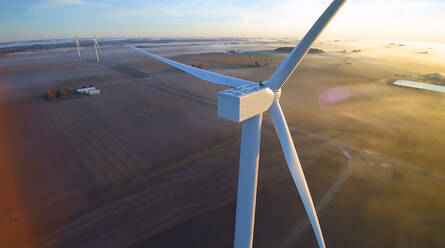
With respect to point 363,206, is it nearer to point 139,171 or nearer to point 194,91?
point 139,171

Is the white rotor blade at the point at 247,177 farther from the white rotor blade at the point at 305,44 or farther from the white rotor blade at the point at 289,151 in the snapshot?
the white rotor blade at the point at 305,44

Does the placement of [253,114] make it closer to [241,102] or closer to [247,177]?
[241,102]

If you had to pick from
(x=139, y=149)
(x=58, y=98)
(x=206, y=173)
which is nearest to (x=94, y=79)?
(x=58, y=98)

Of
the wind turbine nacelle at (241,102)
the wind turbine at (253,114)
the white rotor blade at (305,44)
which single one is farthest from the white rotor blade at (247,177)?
the white rotor blade at (305,44)

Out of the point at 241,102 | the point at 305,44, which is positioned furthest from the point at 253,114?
the point at 305,44

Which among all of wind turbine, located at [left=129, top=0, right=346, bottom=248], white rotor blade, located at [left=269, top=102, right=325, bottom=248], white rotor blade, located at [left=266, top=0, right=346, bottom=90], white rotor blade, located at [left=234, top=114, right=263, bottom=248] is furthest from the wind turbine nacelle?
white rotor blade, located at [left=269, top=102, right=325, bottom=248]

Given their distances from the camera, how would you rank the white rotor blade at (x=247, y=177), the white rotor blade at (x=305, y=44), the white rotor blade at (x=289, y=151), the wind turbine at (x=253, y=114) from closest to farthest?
the white rotor blade at (x=305, y=44), the wind turbine at (x=253, y=114), the white rotor blade at (x=247, y=177), the white rotor blade at (x=289, y=151)

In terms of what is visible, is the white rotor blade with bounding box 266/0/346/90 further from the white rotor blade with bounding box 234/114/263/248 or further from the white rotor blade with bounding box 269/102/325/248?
the white rotor blade with bounding box 234/114/263/248
